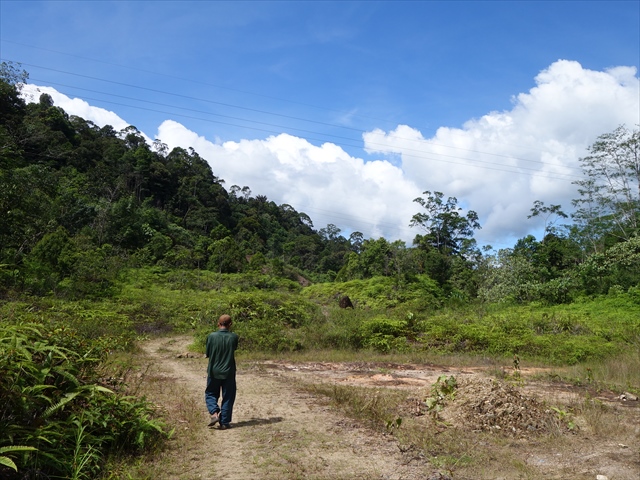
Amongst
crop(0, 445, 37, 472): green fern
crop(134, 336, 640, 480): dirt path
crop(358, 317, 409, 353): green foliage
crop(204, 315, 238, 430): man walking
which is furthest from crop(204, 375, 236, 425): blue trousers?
crop(358, 317, 409, 353): green foliage

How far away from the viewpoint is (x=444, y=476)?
4.89 meters

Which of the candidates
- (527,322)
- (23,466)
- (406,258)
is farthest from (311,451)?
(406,258)

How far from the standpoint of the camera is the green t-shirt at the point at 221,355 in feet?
20.6

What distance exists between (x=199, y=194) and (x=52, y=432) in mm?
62240

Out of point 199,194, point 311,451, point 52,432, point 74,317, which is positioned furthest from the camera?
point 199,194

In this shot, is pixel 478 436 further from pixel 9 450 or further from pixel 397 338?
pixel 397 338

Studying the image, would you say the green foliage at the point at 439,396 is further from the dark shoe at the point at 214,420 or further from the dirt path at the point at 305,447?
the dark shoe at the point at 214,420

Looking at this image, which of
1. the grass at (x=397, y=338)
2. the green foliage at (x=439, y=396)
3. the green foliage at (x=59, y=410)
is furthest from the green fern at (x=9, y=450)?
the green foliage at (x=439, y=396)

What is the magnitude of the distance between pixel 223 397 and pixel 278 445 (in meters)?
1.20

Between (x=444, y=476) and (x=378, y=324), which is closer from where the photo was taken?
(x=444, y=476)

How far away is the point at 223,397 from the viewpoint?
6.36 metres

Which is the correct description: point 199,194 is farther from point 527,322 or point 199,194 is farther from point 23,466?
point 23,466

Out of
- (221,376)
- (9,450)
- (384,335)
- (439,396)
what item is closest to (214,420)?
(221,376)

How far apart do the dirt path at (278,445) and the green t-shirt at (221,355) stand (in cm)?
72
